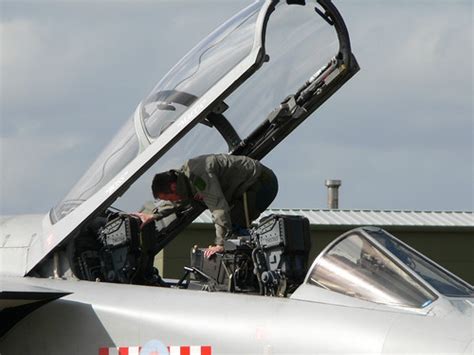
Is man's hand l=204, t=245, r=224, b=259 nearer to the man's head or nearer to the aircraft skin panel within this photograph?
the man's head

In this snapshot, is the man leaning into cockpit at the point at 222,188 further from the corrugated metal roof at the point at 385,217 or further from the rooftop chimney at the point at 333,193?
the rooftop chimney at the point at 333,193

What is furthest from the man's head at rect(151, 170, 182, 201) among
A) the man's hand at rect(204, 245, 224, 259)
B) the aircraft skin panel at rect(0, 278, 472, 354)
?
the aircraft skin panel at rect(0, 278, 472, 354)

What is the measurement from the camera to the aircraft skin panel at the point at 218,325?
6059 mm

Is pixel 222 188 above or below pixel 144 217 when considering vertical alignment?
above

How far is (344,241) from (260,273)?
975 mm

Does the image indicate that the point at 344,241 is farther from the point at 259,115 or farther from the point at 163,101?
the point at 259,115

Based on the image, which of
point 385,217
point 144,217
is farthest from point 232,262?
point 385,217

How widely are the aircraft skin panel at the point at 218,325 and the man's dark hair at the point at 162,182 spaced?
1.12 metres

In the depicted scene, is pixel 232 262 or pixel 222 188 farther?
pixel 222 188

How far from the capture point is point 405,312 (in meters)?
6.37

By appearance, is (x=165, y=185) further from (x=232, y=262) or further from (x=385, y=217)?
(x=385, y=217)

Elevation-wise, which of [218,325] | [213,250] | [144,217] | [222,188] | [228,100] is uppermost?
[228,100]

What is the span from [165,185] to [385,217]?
1948 centimetres

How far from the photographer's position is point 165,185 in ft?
29.3
